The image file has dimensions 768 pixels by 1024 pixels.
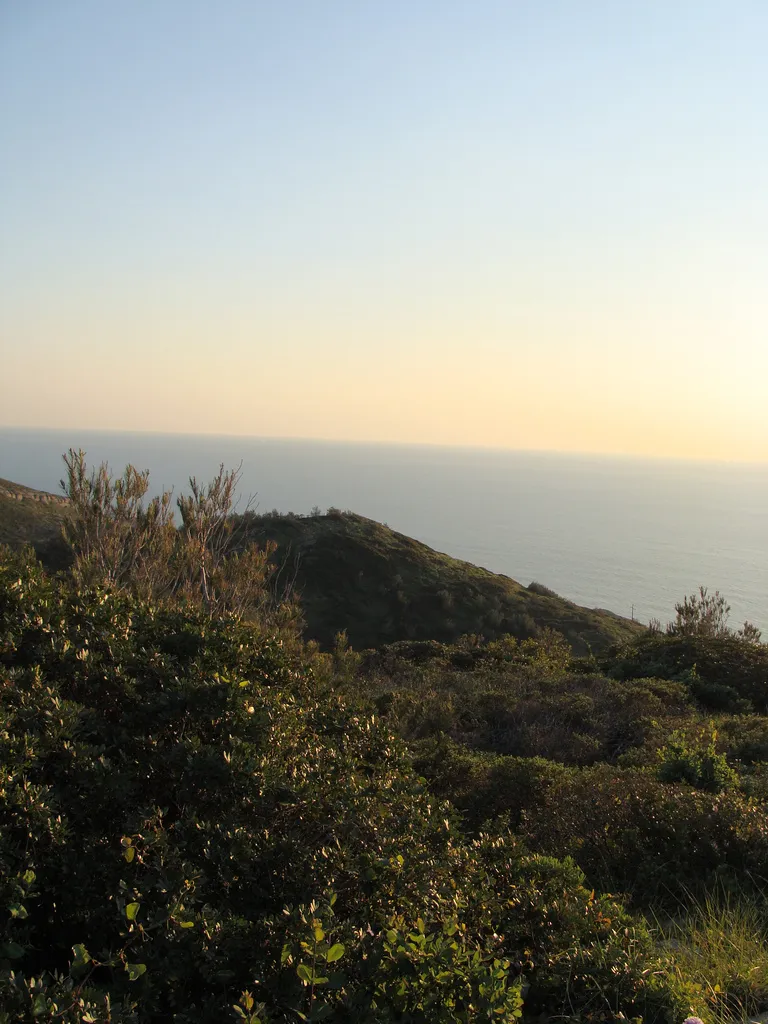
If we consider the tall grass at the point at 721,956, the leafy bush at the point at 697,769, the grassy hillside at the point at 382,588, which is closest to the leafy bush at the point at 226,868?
the tall grass at the point at 721,956

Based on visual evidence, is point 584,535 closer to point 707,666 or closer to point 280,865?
point 707,666

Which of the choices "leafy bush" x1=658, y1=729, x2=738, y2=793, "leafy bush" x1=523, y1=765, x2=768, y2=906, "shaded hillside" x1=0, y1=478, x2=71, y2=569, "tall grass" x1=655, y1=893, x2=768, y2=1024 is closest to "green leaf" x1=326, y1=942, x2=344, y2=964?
"tall grass" x1=655, y1=893, x2=768, y2=1024

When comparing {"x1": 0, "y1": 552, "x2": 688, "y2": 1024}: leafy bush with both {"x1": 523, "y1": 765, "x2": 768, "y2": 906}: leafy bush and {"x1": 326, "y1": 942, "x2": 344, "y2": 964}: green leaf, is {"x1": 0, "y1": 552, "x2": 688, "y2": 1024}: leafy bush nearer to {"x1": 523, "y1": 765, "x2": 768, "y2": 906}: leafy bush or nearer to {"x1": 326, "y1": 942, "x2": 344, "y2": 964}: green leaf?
{"x1": 326, "y1": 942, "x2": 344, "y2": 964}: green leaf

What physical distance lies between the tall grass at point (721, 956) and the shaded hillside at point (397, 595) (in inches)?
818

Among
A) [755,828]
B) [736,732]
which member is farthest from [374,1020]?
[736,732]

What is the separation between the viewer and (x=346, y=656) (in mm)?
13586

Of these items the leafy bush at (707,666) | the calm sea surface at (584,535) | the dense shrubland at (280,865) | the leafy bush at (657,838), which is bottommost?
the calm sea surface at (584,535)

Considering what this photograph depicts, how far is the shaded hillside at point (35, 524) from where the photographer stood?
2783cm

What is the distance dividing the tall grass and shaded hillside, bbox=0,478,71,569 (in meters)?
25.3

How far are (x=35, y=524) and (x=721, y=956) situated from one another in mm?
34953

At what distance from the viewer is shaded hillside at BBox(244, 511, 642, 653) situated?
1053 inches

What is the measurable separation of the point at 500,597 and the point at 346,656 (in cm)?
1703

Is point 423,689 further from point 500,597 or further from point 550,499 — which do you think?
point 550,499

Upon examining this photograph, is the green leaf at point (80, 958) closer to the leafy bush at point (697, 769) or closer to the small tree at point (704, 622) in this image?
the leafy bush at point (697, 769)
